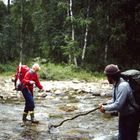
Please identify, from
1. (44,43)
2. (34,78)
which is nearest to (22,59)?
Result: (44,43)

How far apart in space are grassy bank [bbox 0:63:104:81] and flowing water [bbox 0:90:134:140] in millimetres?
8130

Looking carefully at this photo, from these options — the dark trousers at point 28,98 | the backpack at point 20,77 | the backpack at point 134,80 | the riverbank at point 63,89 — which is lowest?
the riverbank at point 63,89

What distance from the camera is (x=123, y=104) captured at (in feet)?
22.3

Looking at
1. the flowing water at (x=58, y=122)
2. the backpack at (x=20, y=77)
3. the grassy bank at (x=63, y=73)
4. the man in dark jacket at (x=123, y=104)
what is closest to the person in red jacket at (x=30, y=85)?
the backpack at (x=20, y=77)

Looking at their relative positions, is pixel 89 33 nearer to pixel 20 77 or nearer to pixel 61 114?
pixel 61 114

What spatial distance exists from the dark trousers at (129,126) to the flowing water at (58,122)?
10.5 feet

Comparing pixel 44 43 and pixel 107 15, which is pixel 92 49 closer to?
pixel 107 15

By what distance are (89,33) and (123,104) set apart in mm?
27163

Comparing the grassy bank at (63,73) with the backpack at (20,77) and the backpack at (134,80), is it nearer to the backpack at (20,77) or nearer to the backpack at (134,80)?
the backpack at (20,77)

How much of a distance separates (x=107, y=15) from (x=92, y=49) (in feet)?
9.19

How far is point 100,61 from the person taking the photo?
105 ft

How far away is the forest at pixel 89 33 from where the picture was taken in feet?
102

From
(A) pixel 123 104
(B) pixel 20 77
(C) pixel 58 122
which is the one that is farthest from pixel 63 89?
(A) pixel 123 104

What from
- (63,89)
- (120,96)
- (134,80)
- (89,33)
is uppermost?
(89,33)
